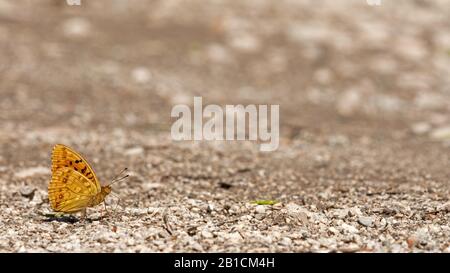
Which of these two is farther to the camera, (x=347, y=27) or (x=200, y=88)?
(x=347, y=27)

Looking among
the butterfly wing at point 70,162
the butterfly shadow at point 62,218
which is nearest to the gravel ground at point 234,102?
the butterfly shadow at point 62,218

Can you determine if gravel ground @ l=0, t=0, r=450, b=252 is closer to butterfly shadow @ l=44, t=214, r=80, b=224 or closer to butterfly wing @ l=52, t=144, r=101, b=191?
butterfly shadow @ l=44, t=214, r=80, b=224

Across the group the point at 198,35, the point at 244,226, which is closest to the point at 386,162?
the point at 244,226

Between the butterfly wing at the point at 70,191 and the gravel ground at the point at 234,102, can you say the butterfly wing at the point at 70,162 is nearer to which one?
the butterfly wing at the point at 70,191

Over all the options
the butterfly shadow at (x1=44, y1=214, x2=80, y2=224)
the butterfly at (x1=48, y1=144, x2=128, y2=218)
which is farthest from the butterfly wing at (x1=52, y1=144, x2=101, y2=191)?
the butterfly shadow at (x1=44, y1=214, x2=80, y2=224)
